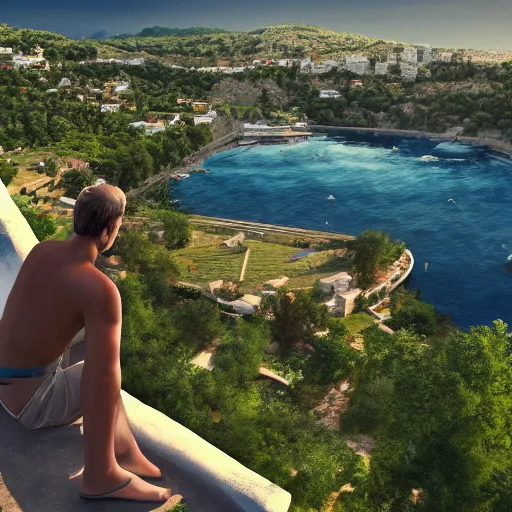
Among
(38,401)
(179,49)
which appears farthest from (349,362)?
(179,49)

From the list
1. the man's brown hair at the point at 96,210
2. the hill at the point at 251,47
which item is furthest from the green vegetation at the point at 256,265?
the hill at the point at 251,47

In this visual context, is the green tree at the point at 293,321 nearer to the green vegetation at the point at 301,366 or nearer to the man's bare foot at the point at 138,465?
the green vegetation at the point at 301,366

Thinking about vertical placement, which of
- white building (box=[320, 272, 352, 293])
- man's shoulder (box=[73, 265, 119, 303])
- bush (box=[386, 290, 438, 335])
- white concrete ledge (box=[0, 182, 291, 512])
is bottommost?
bush (box=[386, 290, 438, 335])

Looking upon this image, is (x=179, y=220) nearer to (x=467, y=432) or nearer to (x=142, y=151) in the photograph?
(x=142, y=151)

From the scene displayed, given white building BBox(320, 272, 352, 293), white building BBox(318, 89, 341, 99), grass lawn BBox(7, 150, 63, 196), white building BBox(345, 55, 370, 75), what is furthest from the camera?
white building BBox(345, 55, 370, 75)

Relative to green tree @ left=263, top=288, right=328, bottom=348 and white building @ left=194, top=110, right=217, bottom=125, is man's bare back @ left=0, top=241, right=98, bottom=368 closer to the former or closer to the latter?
green tree @ left=263, top=288, right=328, bottom=348

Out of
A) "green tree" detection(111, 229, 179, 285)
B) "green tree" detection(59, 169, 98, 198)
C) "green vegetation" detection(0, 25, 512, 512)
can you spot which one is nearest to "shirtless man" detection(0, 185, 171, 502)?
"green vegetation" detection(0, 25, 512, 512)
